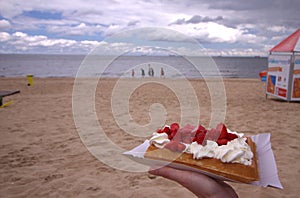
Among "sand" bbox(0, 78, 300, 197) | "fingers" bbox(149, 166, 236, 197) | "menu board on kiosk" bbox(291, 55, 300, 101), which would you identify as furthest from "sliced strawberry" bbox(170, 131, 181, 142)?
"menu board on kiosk" bbox(291, 55, 300, 101)

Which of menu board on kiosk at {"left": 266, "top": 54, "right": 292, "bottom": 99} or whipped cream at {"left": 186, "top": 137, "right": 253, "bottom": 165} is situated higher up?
menu board on kiosk at {"left": 266, "top": 54, "right": 292, "bottom": 99}

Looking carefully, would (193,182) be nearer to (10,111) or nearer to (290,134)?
(290,134)

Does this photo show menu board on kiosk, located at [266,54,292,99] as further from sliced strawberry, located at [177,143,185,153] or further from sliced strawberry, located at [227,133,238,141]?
sliced strawberry, located at [177,143,185,153]

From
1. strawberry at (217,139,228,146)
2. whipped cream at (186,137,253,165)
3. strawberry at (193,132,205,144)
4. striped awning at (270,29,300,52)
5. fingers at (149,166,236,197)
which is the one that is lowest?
fingers at (149,166,236,197)

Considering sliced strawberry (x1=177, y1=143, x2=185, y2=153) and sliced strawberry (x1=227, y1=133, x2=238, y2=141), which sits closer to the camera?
sliced strawberry (x1=177, y1=143, x2=185, y2=153)

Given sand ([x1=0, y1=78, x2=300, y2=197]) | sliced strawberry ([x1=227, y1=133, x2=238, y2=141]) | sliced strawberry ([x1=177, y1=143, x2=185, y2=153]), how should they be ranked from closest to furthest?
1. sliced strawberry ([x1=177, y1=143, x2=185, y2=153])
2. sliced strawberry ([x1=227, y1=133, x2=238, y2=141])
3. sand ([x1=0, y1=78, x2=300, y2=197])

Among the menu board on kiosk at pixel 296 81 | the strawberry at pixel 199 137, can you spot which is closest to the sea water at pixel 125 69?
the strawberry at pixel 199 137

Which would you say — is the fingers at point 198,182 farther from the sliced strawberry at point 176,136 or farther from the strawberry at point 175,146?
the sliced strawberry at point 176,136

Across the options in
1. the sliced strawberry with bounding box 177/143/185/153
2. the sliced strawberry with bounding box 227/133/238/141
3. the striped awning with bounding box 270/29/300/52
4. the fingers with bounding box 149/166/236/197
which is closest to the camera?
the fingers with bounding box 149/166/236/197
